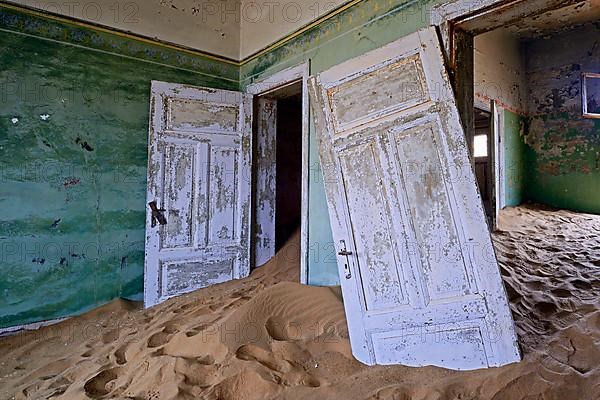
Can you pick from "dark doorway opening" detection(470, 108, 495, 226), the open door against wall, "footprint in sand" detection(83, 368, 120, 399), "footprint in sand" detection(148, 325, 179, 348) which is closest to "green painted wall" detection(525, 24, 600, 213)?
"dark doorway opening" detection(470, 108, 495, 226)

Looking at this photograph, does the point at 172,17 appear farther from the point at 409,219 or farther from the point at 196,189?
the point at 409,219

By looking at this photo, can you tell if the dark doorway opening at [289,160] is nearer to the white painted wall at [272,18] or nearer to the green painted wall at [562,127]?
the white painted wall at [272,18]

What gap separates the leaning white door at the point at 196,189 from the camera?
3.64 metres

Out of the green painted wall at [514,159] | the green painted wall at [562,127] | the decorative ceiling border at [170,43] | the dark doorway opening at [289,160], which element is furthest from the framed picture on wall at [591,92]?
the decorative ceiling border at [170,43]

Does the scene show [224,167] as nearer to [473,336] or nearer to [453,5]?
[453,5]

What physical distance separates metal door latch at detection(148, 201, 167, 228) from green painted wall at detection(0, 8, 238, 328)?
0.26 m

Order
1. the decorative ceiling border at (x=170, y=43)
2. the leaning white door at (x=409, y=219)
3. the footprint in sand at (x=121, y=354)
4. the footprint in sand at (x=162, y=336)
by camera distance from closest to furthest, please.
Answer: the leaning white door at (x=409, y=219) < the footprint in sand at (x=121, y=354) < the footprint in sand at (x=162, y=336) < the decorative ceiling border at (x=170, y=43)

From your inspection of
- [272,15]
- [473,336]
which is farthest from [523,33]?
[473,336]

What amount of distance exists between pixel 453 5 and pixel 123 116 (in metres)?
3.01

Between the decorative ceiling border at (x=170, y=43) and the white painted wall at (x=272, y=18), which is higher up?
the white painted wall at (x=272, y=18)

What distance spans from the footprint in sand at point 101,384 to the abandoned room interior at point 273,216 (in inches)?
0.9

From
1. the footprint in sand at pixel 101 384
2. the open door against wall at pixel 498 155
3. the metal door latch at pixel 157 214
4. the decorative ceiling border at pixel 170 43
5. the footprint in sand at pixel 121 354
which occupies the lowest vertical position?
the footprint in sand at pixel 101 384

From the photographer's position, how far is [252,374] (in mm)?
2029

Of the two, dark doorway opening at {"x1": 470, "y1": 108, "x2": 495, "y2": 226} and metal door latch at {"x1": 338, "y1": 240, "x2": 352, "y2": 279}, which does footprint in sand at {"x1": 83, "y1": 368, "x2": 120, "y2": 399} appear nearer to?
metal door latch at {"x1": 338, "y1": 240, "x2": 352, "y2": 279}
